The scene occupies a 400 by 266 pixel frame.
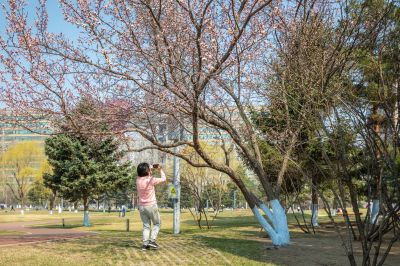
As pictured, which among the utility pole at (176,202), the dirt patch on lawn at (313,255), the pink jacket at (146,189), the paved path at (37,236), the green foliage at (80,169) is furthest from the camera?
the green foliage at (80,169)

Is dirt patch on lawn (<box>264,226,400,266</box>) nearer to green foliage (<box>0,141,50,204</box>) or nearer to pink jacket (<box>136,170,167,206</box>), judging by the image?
pink jacket (<box>136,170,167,206</box>)

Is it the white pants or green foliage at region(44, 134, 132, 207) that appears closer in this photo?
the white pants

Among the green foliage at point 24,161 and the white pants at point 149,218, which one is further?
the green foliage at point 24,161

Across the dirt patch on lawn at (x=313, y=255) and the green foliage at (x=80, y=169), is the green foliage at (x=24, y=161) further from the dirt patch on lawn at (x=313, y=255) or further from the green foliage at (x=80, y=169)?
the dirt patch on lawn at (x=313, y=255)

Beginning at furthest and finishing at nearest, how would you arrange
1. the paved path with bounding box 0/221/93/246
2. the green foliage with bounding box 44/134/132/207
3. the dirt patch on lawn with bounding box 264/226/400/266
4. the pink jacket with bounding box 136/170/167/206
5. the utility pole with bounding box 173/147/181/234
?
the green foliage with bounding box 44/134/132/207 < the utility pole with bounding box 173/147/181/234 < the paved path with bounding box 0/221/93/246 < the pink jacket with bounding box 136/170/167/206 < the dirt patch on lawn with bounding box 264/226/400/266

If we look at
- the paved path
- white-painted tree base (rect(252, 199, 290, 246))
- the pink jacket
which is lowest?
the paved path

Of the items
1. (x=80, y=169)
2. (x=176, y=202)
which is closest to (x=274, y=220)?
(x=176, y=202)

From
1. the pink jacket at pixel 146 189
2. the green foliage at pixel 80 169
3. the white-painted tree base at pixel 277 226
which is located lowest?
the white-painted tree base at pixel 277 226

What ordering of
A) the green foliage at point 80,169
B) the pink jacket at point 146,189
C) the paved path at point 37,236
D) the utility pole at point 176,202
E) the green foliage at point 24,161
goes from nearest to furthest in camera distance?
the pink jacket at point 146,189, the paved path at point 37,236, the utility pole at point 176,202, the green foliage at point 80,169, the green foliage at point 24,161

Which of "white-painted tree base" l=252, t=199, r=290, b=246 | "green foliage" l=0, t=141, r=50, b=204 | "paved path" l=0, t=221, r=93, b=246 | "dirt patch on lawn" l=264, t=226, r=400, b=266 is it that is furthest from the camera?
"green foliage" l=0, t=141, r=50, b=204

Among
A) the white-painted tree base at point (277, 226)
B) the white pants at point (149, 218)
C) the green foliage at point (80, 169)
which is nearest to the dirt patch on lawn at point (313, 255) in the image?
the white-painted tree base at point (277, 226)

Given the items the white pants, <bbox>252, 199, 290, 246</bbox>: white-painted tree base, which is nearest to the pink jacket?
the white pants

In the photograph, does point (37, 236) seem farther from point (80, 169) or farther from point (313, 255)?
point (80, 169)

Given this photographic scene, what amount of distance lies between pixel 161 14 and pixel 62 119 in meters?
3.30
